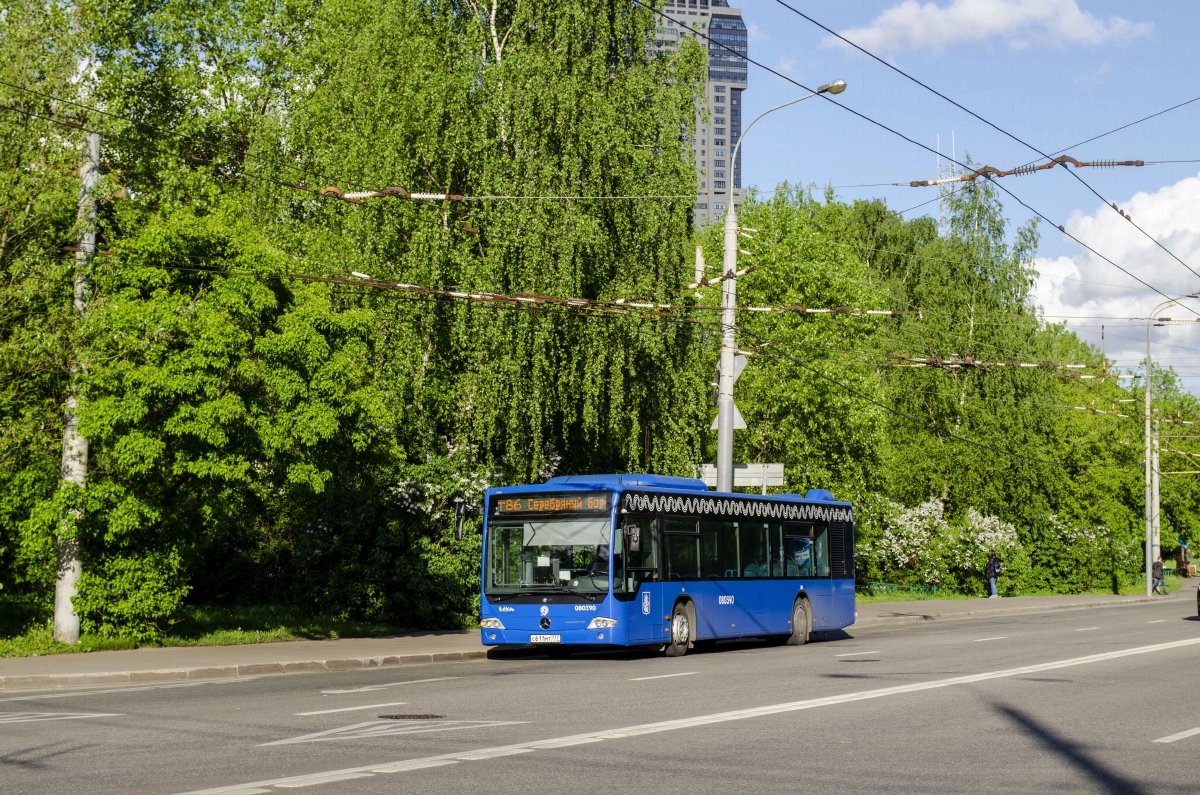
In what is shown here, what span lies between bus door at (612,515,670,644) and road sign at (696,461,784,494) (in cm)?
678

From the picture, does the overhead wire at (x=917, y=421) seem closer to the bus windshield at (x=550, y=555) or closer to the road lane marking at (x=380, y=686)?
the bus windshield at (x=550, y=555)

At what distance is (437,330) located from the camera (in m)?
26.9

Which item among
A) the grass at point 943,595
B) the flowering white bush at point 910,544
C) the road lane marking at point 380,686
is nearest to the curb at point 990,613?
the grass at point 943,595

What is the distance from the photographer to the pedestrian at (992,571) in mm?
49750

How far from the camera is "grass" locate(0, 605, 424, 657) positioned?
1986 centimetres

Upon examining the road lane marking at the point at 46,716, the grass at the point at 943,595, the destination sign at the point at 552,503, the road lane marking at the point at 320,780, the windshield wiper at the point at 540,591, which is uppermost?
the destination sign at the point at 552,503

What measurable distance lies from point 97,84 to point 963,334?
43618 mm

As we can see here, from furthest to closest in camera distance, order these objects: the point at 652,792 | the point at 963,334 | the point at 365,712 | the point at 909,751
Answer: the point at 963,334 < the point at 365,712 < the point at 909,751 < the point at 652,792

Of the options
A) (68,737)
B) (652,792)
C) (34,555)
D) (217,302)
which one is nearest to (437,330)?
(217,302)

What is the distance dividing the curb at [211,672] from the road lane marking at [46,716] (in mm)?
3363

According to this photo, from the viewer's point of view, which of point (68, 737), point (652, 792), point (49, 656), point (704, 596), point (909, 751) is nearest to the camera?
point (652, 792)

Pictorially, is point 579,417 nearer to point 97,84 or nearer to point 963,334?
point 97,84

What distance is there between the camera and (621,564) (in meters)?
21.0

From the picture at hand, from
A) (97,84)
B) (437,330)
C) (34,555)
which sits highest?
(97,84)
